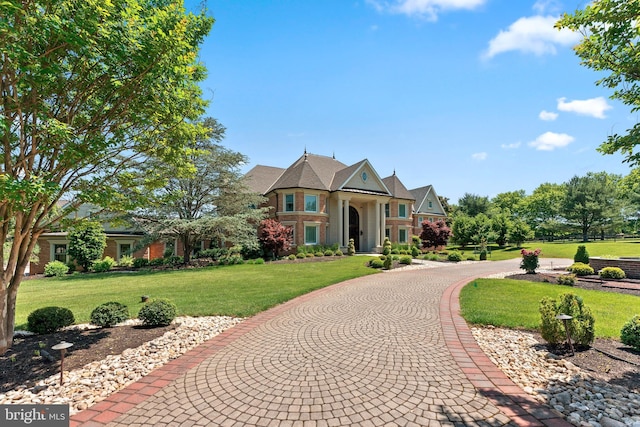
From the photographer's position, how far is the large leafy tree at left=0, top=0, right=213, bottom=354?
3406mm

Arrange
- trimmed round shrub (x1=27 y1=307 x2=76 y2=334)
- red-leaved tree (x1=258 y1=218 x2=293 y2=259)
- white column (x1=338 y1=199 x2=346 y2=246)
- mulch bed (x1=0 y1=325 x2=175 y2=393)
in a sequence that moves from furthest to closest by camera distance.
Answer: white column (x1=338 y1=199 x2=346 y2=246) → red-leaved tree (x1=258 y1=218 x2=293 y2=259) → trimmed round shrub (x1=27 y1=307 x2=76 y2=334) → mulch bed (x1=0 y1=325 x2=175 y2=393)

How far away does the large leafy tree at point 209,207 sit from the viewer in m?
18.8

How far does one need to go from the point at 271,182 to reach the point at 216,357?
2477cm

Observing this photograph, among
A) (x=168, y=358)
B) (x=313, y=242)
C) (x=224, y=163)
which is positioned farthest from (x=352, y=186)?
(x=168, y=358)

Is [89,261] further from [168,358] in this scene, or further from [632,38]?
[632,38]

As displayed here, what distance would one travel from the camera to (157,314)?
5.99 meters

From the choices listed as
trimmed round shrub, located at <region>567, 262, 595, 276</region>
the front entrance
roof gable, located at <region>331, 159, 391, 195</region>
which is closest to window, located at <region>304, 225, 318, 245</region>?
roof gable, located at <region>331, 159, 391, 195</region>

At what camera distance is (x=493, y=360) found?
14.4ft

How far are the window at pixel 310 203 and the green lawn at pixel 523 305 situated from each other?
15881 millimetres

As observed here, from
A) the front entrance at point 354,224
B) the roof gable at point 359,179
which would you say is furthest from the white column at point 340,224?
the front entrance at point 354,224

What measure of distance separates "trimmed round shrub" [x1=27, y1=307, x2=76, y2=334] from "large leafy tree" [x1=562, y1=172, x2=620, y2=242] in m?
54.1

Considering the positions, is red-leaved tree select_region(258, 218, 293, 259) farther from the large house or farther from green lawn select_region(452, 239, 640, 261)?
green lawn select_region(452, 239, 640, 261)

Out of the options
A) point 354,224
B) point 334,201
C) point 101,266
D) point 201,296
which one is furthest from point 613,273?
point 101,266

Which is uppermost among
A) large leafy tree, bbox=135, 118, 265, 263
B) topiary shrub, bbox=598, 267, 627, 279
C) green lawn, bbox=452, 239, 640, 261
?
large leafy tree, bbox=135, 118, 265, 263
